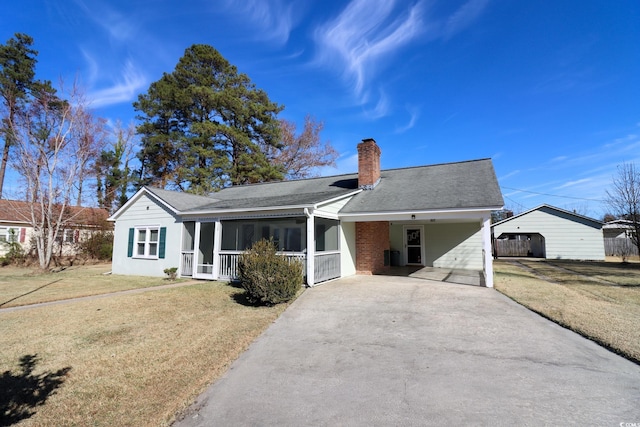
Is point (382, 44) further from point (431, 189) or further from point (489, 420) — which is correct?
point (489, 420)

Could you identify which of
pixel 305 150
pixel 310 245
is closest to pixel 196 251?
pixel 310 245

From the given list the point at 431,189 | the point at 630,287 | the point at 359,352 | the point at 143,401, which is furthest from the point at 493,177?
the point at 143,401

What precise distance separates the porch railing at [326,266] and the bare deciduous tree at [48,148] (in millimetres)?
14226

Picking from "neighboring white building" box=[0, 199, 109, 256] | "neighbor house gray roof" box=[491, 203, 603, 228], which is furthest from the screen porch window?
"neighbor house gray roof" box=[491, 203, 603, 228]

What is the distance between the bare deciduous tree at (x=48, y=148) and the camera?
15602 millimetres

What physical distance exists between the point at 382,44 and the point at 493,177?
7203 mm

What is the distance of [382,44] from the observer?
500 inches

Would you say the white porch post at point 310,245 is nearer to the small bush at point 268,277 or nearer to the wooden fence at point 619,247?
the small bush at point 268,277

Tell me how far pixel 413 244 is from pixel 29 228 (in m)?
28.2

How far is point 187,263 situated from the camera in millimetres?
13023

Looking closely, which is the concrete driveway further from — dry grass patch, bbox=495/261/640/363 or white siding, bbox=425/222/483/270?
white siding, bbox=425/222/483/270

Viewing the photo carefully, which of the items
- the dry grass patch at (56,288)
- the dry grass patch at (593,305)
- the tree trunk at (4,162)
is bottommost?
the dry grass patch at (56,288)

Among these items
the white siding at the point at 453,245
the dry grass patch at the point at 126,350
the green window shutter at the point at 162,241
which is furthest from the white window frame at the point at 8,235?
the white siding at the point at 453,245

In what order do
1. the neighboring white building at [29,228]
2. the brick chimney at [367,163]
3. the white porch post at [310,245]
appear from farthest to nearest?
the neighboring white building at [29,228]
the brick chimney at [367,163]
the white porch post at [310,245]
